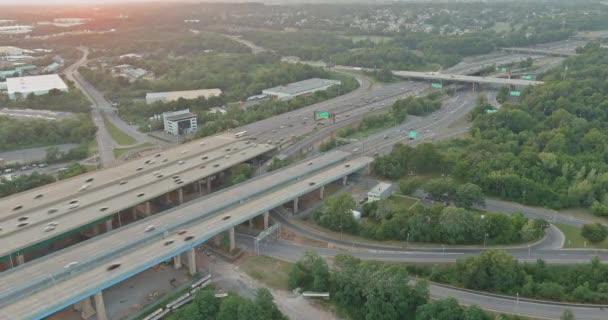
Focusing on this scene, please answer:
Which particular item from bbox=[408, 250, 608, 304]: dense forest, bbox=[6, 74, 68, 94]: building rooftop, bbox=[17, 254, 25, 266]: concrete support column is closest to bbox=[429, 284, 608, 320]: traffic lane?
bbox=[408, 250, 608, 304]: dense forest

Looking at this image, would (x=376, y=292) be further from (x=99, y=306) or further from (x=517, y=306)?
(x=99, y=306)

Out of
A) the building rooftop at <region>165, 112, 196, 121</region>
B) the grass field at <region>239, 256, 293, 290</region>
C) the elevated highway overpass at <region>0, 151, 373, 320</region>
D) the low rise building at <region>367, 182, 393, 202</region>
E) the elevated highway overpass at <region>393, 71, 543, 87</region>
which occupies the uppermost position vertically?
the elevated highway overpass at <region>393, 71, 543, 87</region>

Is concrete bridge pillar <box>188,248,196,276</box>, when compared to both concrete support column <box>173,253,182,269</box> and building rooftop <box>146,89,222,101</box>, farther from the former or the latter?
building rooftop <box>146,89,222,101</box>

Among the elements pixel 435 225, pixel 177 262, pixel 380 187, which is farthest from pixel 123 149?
pixel 435 225

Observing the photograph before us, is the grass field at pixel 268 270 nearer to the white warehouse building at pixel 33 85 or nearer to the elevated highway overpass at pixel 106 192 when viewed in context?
the elevated highway overpass at pixel 106 192

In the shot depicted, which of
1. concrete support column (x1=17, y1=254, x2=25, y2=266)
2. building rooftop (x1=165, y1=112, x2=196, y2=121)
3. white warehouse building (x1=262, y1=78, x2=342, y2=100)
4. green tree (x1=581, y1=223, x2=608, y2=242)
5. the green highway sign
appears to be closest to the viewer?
concrete support column (x1=17, y1=254, x2=25, y2=266)

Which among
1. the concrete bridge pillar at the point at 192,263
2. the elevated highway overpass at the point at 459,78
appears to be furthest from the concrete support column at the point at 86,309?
the elevated highway overpass at the point at 459,78

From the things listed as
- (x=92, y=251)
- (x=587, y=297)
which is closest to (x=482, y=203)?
(x=587, y=297)
